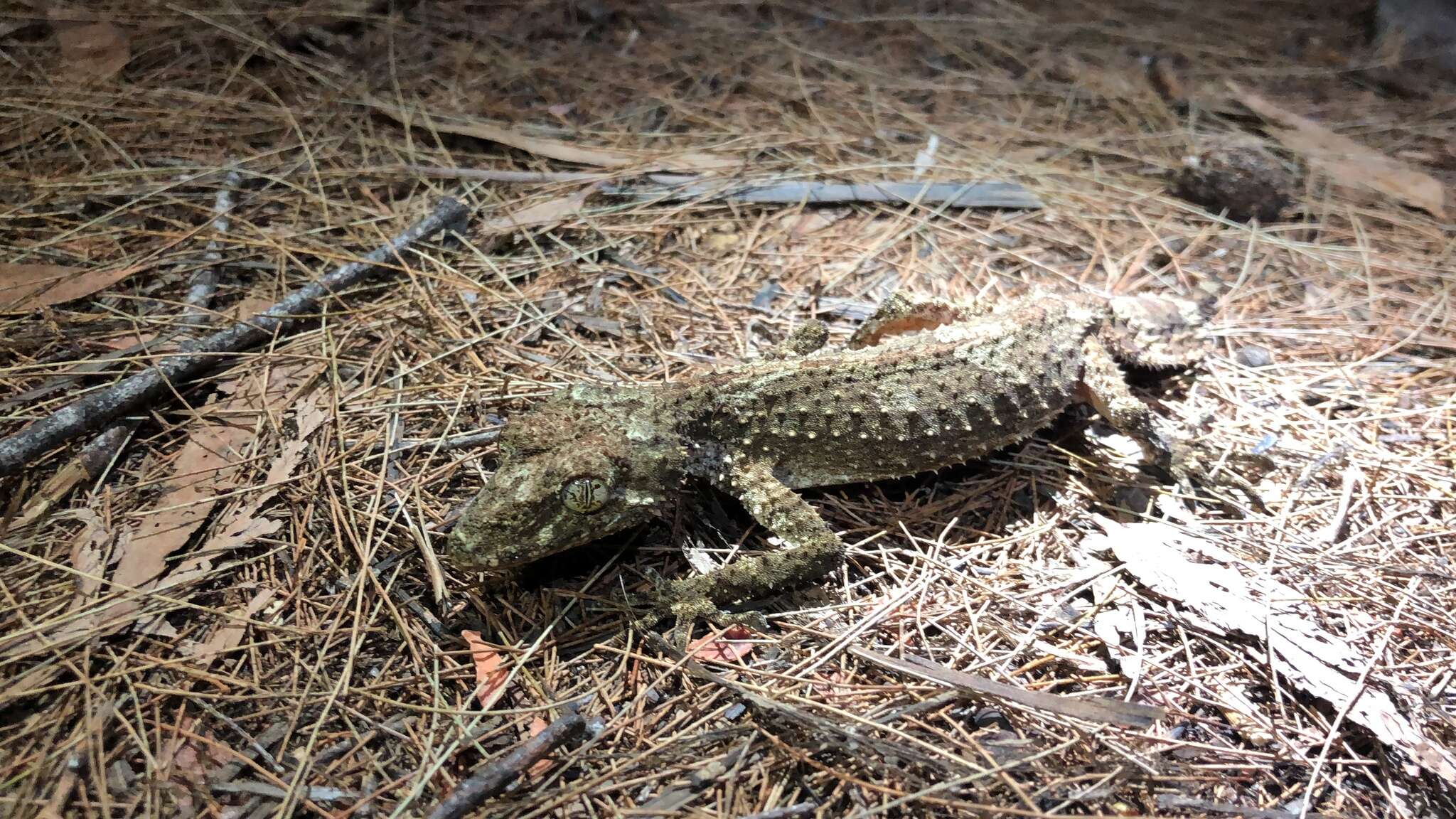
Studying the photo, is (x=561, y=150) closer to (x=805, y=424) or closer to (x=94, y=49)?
(x=805, y=424)

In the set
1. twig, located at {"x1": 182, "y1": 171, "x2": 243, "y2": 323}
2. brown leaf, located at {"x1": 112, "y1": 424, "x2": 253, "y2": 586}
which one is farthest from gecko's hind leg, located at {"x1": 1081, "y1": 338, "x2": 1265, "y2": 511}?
twig, located at {"x1": 182, "y1": 171, "x2": 243, "y2": 323}

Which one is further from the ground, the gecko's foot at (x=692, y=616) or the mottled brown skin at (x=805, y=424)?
the mottled brown skin at (x=805, y=424)

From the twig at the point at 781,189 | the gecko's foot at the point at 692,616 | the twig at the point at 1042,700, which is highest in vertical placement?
the twig at the point at 781,189

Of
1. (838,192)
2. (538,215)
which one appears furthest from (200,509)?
(838,192)

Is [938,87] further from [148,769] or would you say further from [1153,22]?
[148,769]

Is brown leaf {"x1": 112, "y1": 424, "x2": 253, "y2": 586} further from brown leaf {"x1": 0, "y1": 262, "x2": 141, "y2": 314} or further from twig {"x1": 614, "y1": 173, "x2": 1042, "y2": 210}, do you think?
twig {"x1": 614, "y1": 173, "x2": 1042, "y2": 210}

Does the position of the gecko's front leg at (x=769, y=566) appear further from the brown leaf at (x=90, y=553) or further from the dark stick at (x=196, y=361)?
the dark stick at (x=196, y=361)

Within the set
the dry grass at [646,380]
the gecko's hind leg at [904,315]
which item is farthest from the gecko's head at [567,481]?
the gecko's hind leg at [904,315]

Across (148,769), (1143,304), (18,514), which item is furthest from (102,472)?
(1143,304)
